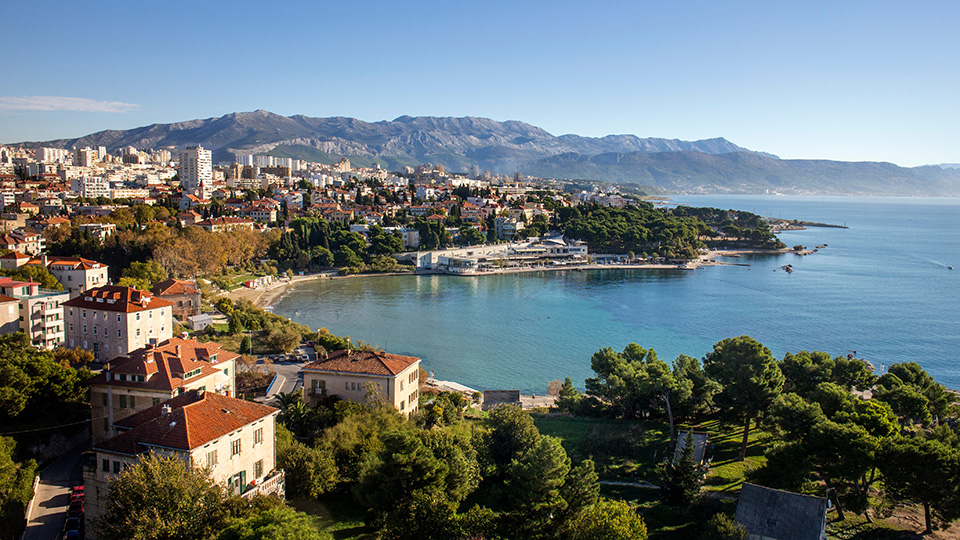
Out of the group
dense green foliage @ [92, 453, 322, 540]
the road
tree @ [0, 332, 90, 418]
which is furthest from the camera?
the road

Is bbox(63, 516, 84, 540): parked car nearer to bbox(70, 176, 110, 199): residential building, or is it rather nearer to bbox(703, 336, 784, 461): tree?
bbox(703, 336, 784, 461): tree

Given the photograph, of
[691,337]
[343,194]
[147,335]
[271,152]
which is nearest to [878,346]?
[691,337]

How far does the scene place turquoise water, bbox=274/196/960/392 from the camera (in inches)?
883

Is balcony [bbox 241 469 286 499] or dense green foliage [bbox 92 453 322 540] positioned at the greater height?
dense green foliage [bbox 92 453 322 540]

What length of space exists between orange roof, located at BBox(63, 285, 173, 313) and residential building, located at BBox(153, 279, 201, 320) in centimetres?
654

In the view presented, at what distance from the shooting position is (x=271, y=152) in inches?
6437

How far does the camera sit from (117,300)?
51.1 ft

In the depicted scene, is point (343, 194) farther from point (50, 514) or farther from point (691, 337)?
point (50, 514)

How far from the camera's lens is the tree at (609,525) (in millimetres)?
7375

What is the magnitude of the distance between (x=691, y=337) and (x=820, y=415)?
51.9ft

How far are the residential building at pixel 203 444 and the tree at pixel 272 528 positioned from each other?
1.33m

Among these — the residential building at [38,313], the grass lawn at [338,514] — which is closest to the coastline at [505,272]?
the residential building at [38,313]

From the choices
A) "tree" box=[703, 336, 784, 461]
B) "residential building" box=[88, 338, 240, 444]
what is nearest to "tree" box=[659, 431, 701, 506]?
"tree" box=[703, 336, 784, 461]

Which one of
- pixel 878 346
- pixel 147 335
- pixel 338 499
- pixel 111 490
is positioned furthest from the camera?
pixel 878 346
